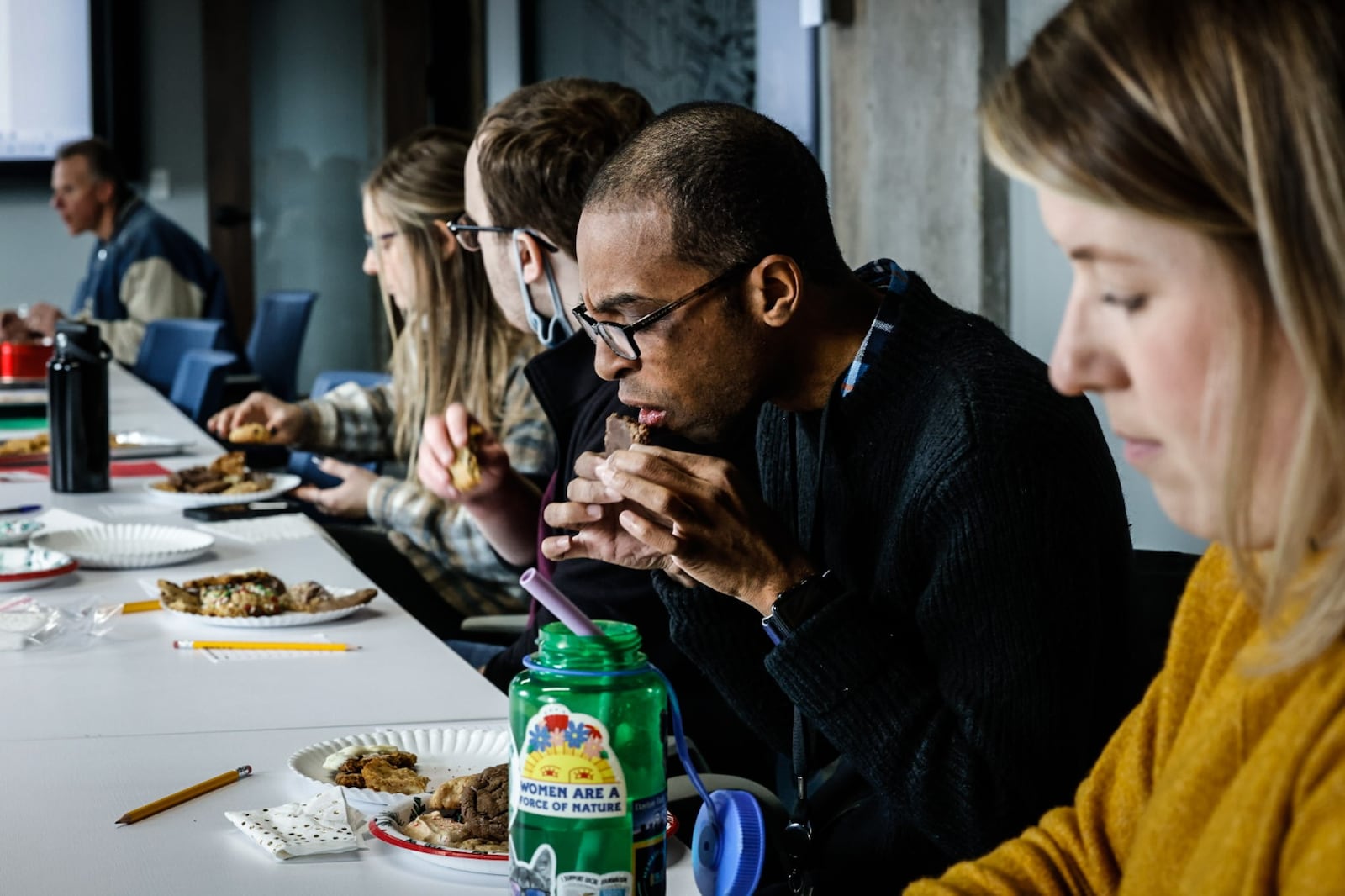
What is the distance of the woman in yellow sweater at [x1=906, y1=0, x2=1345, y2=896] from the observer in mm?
714

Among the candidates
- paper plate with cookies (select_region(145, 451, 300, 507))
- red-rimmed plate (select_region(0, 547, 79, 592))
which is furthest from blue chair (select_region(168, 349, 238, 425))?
red-rimmed plate (select_region(0, 547, 79, 592))

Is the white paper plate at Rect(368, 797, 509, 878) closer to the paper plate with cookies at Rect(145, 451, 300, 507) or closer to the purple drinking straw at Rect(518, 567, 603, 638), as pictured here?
the purple drinking straw at Rect(518, 567, 603, 638)

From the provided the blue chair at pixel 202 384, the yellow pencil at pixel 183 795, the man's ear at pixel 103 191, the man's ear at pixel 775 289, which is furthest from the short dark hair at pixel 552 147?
the man's ear at pixel 103 191

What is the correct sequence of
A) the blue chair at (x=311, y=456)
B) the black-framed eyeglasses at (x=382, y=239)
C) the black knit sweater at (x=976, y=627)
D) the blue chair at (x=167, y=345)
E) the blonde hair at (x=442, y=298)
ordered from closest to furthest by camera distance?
→ 1. the black knit sweater at (x=976, y=627)
2. the blonde hair at (x=442, y=298)
3. the black-framed eyeglasses at (x=382, y=239)
4. the blue chair at (x=311, y=456)
5. the blue chair at (x=167, y=345)

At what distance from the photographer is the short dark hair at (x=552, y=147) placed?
84.4 inches

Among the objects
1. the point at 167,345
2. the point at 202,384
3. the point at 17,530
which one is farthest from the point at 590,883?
the point at 167,345

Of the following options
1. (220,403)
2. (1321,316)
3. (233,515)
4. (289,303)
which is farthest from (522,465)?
(289,303)

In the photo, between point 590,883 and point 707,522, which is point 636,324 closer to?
point 707,522

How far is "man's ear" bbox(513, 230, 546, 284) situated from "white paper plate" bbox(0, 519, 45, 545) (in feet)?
2.84

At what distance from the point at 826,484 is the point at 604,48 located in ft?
17.9

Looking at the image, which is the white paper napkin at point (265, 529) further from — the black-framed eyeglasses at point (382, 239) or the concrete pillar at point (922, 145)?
the concrete pillar at point (922, 145)

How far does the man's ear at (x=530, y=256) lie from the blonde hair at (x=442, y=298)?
409mm

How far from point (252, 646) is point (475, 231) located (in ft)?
2.76

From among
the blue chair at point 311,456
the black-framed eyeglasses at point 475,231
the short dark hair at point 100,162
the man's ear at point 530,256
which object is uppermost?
the short dark hair at point 100,162
